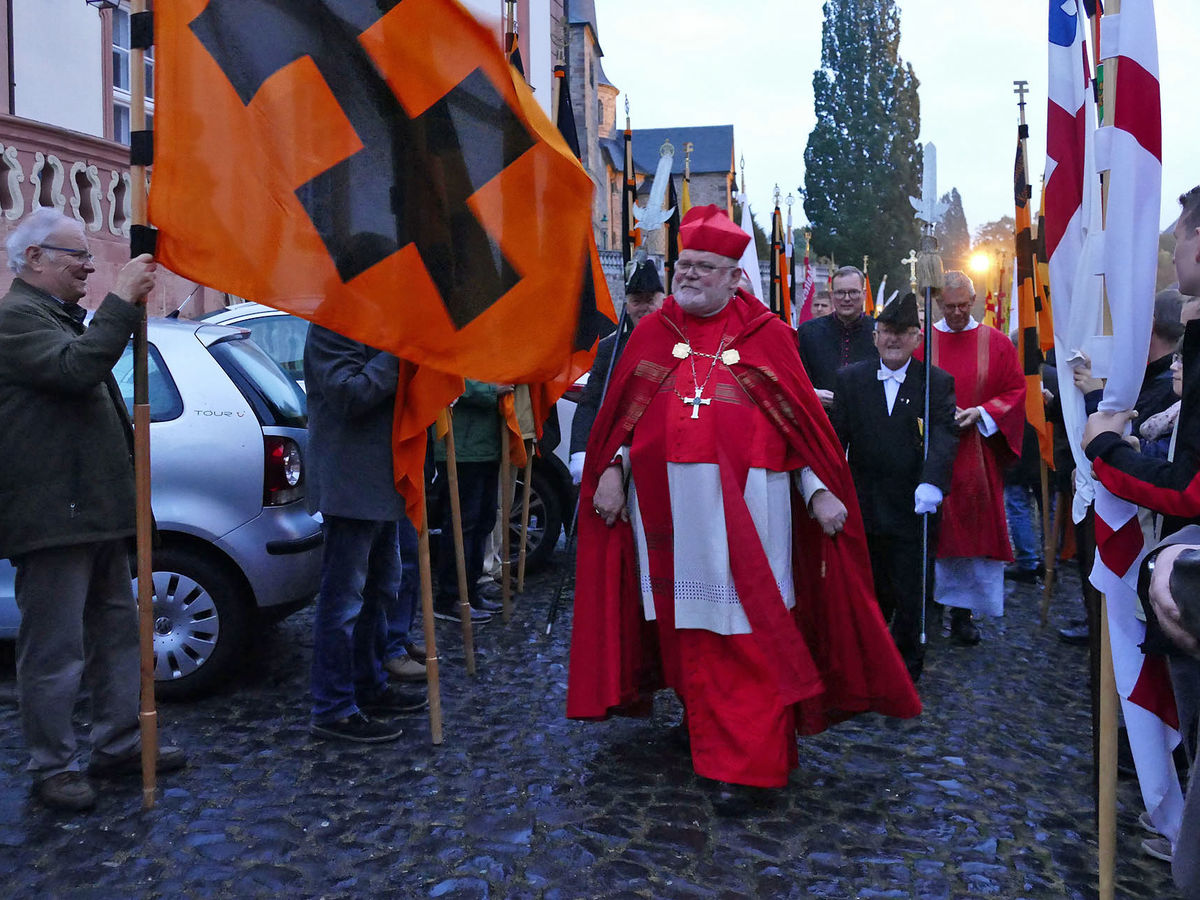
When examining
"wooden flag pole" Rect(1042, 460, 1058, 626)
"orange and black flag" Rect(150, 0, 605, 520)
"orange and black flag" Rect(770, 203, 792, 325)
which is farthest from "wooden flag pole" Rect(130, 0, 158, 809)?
"orange and black flag" Rect(770, 203, 792, 325)

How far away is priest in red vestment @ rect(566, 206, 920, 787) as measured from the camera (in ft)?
13.5

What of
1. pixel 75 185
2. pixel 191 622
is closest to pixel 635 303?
pixel 191 622

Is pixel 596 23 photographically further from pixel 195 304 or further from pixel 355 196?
pixel 355 196

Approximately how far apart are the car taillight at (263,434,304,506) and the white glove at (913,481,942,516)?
296 cm

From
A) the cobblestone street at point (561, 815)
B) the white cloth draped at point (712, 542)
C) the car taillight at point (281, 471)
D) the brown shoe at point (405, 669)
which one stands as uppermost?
the car taillight at point (281, 471)

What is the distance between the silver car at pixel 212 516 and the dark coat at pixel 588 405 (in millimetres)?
1280

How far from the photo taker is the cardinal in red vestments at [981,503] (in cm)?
654

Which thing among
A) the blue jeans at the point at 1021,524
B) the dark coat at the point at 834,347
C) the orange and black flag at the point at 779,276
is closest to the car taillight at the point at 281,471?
the dark coat at the point at 834,347

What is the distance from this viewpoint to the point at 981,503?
6.59 meters

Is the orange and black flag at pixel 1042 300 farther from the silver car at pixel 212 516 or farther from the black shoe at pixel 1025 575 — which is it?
the silver car at pixel 212 516

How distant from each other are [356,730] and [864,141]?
52273mm

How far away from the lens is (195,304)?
13984 mm

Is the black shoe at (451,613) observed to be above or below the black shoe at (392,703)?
above

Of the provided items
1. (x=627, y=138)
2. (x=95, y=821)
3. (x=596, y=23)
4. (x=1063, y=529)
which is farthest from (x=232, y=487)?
(x=596, y=23)
